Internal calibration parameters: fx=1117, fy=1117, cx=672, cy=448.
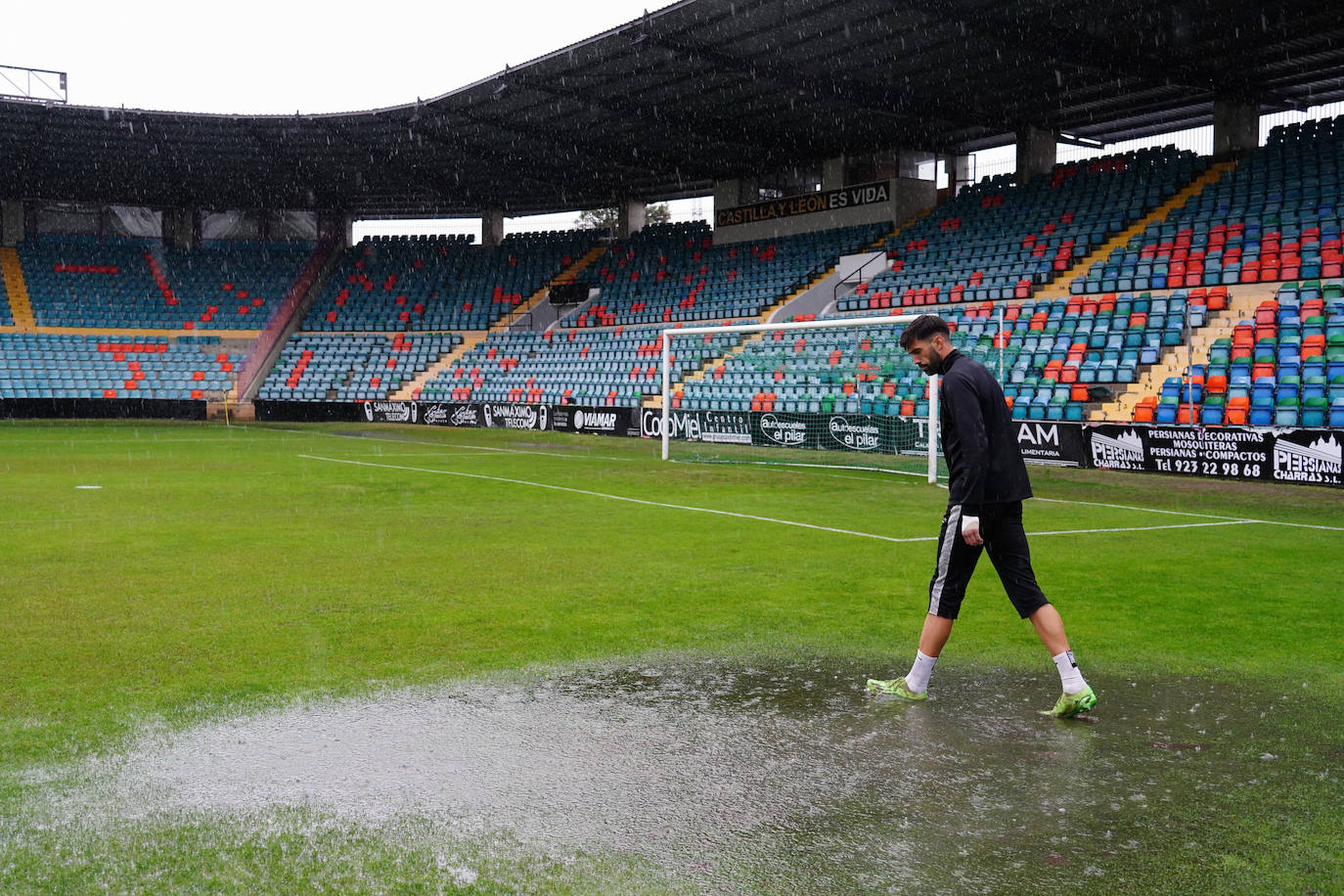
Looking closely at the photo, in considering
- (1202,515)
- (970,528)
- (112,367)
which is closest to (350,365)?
(112,367)

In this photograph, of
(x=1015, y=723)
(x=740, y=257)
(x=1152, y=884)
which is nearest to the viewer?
(x=1152, y=884)

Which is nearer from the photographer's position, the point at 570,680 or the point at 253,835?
the point at 253,835

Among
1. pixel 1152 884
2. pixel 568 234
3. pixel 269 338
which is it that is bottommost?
pixel 1152 884

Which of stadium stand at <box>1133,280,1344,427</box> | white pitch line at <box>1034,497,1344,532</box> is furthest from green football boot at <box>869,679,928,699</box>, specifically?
stadium stand at <box>1133,280,1344,427</box>

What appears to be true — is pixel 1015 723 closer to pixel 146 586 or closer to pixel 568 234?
pixel 146 586

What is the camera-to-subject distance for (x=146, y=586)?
29.2 feet

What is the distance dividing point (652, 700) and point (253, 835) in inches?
92.7

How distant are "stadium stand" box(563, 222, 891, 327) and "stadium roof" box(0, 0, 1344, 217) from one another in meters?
2.83

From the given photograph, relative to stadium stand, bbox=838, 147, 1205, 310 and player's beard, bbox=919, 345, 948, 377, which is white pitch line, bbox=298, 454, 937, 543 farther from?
stadium stand, bbox=838, 147, 1205, 310

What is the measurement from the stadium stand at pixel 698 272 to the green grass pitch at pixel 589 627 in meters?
22.3

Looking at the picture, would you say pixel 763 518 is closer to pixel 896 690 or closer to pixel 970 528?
pixel 896 690

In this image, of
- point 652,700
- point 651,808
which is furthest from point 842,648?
point 651,808

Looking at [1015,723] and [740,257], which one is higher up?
[740,257]

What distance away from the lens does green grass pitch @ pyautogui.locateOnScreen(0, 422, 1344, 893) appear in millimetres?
3873
